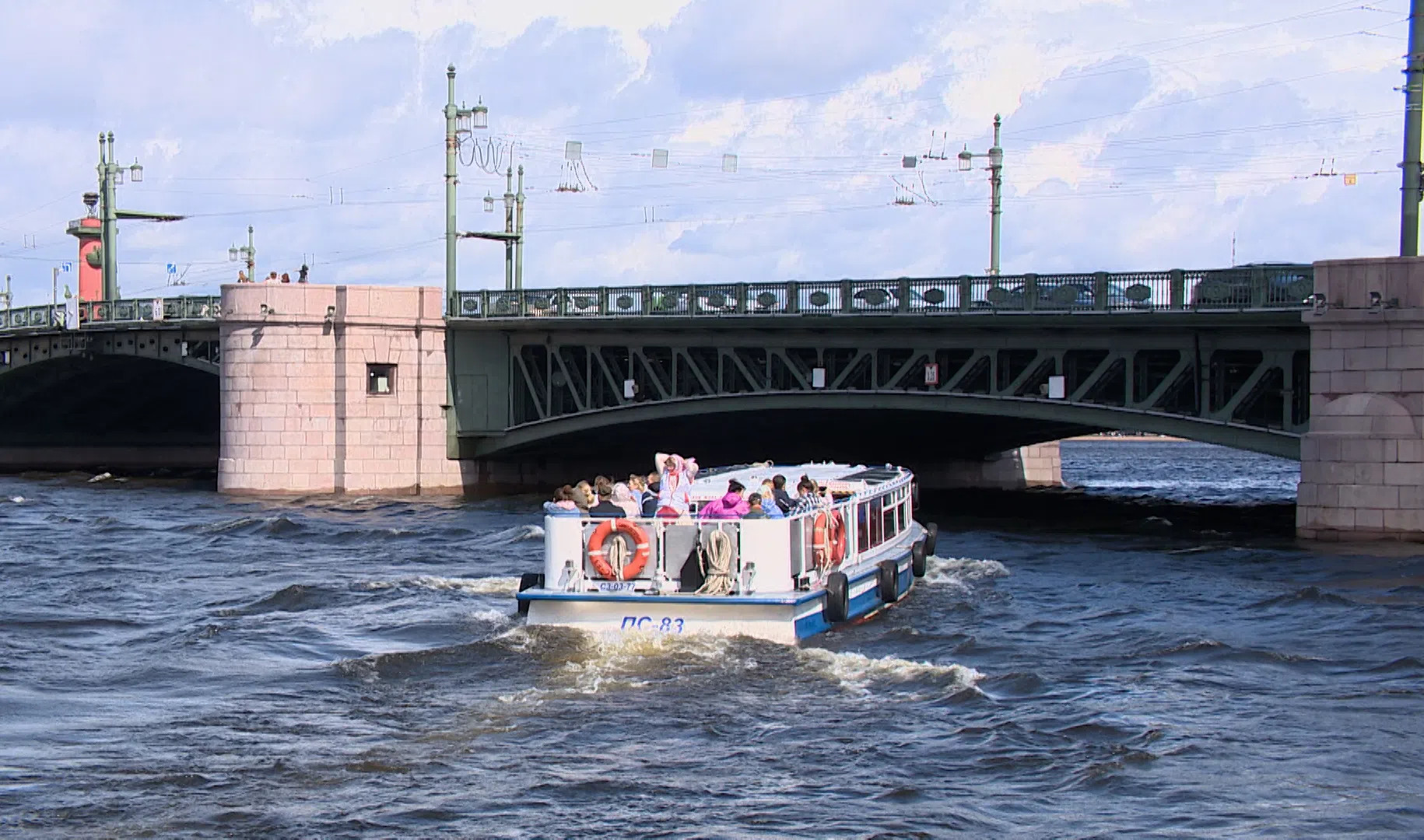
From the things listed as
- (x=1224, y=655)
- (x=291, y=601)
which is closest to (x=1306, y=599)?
(x=1224, y=655)

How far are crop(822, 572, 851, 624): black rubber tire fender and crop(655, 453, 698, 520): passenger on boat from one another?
6.70 feet

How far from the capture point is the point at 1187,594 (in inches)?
1120

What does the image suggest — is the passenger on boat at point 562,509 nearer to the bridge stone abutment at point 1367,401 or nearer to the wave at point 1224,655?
Answer: the wave at point 1224,655

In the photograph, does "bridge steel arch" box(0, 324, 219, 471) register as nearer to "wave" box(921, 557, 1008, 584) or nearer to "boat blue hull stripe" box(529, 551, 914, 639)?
"wave" box(921, 557, 1008, 584)

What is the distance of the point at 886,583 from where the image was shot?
82.0 feet

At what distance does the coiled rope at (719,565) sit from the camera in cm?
2159

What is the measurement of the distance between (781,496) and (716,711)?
552cm

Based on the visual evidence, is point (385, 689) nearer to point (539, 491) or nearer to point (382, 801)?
point (382, 801)

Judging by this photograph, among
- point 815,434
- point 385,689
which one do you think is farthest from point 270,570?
point 815,434

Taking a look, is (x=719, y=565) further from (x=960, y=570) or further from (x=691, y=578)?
(x=960, y=570)

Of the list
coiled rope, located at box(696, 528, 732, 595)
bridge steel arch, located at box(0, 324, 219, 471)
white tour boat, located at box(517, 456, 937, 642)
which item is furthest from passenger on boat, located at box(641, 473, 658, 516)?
bridge steel arch, located at box(0, 324, 219, 471)

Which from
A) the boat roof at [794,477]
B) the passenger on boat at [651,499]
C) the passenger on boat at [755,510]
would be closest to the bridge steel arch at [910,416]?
the boat roof at [794,477]

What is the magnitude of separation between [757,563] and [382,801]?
26.2 feet

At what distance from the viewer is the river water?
14367 mm
